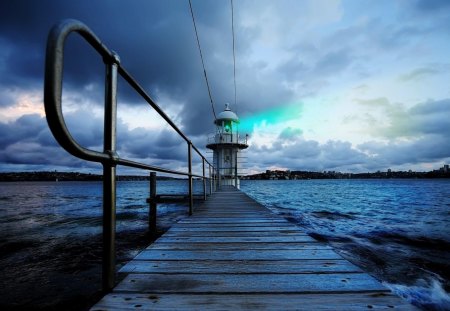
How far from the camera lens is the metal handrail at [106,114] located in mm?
804

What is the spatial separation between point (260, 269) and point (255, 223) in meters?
1.69

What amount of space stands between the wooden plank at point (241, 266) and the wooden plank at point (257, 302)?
306mm

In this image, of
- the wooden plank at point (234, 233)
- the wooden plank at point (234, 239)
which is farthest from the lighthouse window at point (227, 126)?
the wooden plank at point (234, 239)

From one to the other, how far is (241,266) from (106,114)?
122cm

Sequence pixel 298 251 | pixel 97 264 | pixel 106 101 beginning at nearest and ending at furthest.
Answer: pixel 106 101, pixel 298 251, pixel 97 264

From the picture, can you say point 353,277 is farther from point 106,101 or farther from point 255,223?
point 255,223

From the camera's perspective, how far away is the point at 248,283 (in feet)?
4.37

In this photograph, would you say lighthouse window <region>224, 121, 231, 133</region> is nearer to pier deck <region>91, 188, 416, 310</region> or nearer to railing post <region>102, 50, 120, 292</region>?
pier deck <region>91, 188, 416, 310</region>

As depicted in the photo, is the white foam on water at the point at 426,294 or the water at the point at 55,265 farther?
the water at the point at 55,265

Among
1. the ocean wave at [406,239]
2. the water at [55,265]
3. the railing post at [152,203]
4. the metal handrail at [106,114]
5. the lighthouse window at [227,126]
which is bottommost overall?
the ocean wave at [406,239]

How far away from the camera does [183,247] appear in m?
2.03

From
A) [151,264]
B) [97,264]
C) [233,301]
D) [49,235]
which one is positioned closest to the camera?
[233,301]

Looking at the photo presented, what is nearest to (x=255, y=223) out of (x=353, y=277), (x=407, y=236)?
(x=353, y=277)

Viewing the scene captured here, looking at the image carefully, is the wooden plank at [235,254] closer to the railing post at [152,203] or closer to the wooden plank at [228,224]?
the wooden plank at [228,224]
